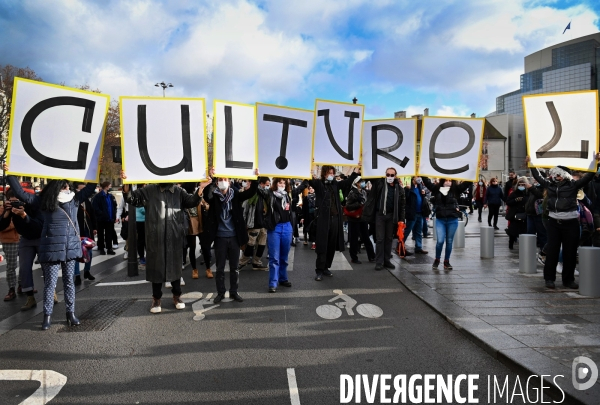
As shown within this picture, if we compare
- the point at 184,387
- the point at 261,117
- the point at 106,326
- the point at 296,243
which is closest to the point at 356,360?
the point at 184,387

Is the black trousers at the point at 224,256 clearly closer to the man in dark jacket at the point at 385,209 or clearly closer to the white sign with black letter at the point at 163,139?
the white sign with black letter at the point at 163,139

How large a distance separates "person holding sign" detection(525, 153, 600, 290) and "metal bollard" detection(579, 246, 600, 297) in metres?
0.45

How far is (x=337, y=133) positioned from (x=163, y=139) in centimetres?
321

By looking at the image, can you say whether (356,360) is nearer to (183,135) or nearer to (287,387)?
(287,387)

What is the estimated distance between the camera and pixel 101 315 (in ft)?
21.3

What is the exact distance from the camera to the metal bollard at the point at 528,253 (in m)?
8.84

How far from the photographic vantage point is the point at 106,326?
19.4 ft

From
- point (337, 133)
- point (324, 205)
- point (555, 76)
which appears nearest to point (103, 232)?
point (324, 205)

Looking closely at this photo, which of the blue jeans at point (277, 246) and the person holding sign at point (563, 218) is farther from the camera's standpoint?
the blue jeans at point (277, 246)

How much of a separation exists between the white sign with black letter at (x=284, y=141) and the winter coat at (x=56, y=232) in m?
2.91

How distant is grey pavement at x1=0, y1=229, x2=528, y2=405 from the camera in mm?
3961

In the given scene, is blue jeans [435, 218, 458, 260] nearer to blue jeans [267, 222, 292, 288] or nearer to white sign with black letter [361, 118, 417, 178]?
white sign with black letter [361, 118, 417, 178]

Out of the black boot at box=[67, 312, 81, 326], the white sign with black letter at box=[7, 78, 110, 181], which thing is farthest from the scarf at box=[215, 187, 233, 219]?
the black boot at box=[67, 312, 81, 326]

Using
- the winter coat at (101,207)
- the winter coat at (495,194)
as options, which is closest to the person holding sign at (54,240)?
the winter coat at (101,207)
